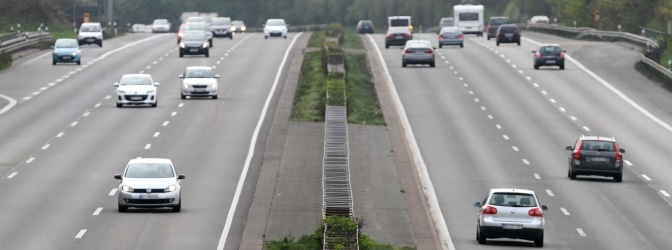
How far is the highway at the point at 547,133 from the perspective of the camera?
123 feet

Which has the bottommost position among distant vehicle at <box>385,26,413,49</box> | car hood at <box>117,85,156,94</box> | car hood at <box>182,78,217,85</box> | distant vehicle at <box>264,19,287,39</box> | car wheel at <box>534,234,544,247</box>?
distant vehicle at <box>264,19,287,39</box>

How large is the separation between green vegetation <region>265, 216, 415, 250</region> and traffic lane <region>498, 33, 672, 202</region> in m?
15.9

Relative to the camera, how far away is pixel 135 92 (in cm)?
6156

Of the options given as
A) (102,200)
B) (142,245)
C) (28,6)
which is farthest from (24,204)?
(28,6)

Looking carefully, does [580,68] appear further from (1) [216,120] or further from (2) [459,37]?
(1) [216,120]

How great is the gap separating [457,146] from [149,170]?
A: 743 inches

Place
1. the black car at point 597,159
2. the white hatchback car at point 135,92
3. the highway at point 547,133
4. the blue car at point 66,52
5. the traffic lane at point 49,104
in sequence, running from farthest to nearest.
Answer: the blue car at point 66,52 < the white hatchback car at point 135,92 < the traffic lane at point 49,104 < the black car at point 597,159 < the highway at point 547,133

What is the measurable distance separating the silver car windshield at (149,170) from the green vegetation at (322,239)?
6047 millimetres

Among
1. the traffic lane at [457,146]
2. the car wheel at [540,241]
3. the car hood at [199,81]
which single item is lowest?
the traffic lane at [457,146]

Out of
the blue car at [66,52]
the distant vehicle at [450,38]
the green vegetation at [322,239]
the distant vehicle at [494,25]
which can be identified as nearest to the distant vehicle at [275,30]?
the distant vehicle at [494,25]

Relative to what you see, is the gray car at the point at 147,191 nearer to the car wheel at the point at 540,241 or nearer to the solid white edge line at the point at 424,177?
the solid white edge line at the point at 424,177

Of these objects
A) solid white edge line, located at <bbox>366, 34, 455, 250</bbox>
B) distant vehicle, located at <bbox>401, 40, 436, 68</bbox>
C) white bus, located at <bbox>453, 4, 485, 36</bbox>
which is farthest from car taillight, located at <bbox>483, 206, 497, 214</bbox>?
white bus, located at <bbox>453, 4, 485, 36</bbox>

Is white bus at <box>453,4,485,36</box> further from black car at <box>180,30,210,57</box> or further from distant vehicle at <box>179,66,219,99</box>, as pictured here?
distant vehicle at <box>179,66,219,99</box>

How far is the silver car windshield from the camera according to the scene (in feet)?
118
